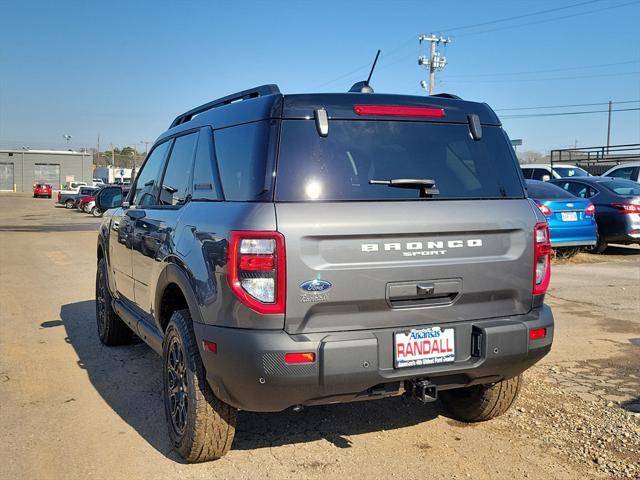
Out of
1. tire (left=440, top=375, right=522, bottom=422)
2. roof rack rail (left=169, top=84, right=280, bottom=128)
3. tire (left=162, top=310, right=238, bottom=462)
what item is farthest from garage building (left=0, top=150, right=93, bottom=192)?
tire (left=440, top=375, right=522, bottom=422)

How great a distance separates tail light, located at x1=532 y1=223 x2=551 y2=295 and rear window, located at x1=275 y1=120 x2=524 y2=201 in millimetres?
249

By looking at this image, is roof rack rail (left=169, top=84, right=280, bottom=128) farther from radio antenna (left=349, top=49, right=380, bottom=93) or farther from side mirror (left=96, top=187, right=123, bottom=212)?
side mirror (left=96, top=187, right=123, bottom=212)

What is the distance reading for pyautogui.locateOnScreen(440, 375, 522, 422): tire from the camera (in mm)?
3885

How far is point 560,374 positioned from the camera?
16.4ft

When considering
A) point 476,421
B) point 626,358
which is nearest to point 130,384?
point 476,421

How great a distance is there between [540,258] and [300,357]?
1547 millimetres

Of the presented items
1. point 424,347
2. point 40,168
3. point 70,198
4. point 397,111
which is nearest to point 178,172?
point 397,111

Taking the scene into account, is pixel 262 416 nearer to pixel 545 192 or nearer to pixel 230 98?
pixel 230 98

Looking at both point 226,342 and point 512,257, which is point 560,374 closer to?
point 512,257

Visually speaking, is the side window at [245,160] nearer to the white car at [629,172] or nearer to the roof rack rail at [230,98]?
the roof rack rail at [230,98]

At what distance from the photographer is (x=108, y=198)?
6102mm

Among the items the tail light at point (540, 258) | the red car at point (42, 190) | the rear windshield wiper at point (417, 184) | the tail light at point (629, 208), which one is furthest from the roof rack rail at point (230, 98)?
the red car at point (42, 190)

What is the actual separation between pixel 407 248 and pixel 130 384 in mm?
2905

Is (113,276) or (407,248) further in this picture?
(113,276)
